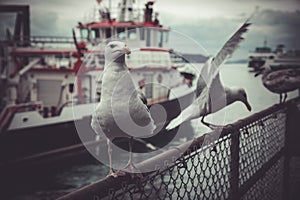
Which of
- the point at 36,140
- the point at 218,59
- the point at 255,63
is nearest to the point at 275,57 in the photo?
the point at 255,63

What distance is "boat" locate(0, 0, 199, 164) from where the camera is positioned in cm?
366

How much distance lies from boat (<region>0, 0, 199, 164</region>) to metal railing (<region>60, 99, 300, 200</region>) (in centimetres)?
254

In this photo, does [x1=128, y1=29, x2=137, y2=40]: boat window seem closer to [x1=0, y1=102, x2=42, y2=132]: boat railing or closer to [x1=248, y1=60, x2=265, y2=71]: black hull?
[x1=0, y1=102, x2=42, y2=132]: boat railing

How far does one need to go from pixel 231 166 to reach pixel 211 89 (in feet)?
1.27

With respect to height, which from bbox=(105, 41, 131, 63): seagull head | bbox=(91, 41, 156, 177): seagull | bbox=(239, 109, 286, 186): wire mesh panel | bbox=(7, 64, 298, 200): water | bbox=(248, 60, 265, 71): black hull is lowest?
bbox=(7, 64, 298, 200): water

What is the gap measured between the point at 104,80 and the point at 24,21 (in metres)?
3.96

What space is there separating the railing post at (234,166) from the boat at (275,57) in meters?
1.59

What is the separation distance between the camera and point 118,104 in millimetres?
596

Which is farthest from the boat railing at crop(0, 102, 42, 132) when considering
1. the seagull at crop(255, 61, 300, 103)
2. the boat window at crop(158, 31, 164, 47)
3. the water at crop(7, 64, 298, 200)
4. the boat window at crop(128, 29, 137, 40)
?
the seagull at crop(255, 61, 300, 103)

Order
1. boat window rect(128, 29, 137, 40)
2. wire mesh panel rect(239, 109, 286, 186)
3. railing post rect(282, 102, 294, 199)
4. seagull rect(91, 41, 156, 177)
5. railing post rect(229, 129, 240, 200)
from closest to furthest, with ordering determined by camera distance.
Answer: seagull rect(91, 41, 156, 177) → railing post rect(229, 129, 240, 200) → wire mesh panel rect(239, 109, 286, 186) → railing post rect(282, 102, 294, 199) → boat window rect(128, 29, 137, 40)

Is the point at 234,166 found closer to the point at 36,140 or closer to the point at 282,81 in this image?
the point at 282,81

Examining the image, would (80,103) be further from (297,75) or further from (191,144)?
(191,144)

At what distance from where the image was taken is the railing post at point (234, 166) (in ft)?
2.44

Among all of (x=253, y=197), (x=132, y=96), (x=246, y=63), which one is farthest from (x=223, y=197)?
(x=246, y=63)
